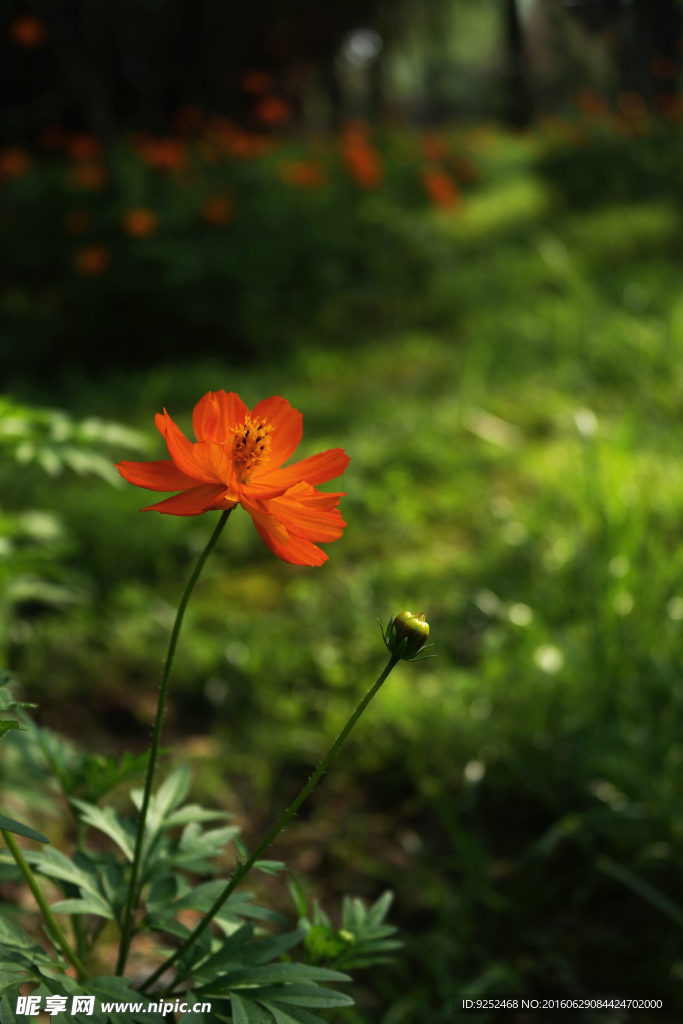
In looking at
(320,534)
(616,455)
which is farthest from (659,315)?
(320,534)

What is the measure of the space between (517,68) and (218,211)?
11.9 meters

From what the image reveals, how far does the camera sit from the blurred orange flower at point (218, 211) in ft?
13.3

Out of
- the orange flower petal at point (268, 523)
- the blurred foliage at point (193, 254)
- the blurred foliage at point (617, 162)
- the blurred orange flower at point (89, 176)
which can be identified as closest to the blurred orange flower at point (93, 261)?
the blurred foliage at point (193, 254)

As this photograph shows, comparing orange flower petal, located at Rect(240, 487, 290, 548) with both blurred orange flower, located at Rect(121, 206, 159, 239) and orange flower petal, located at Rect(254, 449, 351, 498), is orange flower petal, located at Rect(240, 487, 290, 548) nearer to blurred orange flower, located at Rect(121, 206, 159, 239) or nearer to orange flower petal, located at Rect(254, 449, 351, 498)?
orange flower petal, located at Rect(254, 449, 351, 498)

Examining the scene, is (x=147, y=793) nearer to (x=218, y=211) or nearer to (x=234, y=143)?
(x=218, y=211)

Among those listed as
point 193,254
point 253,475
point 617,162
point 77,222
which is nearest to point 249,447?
point 253,475

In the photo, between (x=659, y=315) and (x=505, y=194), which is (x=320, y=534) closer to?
(x=659, y=315)

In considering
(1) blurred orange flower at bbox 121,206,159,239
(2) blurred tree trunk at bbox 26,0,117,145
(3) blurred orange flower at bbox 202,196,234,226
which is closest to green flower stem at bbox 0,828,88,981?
(1) blurred orange flower at bbox 121,206,159,239

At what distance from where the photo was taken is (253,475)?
666 mm

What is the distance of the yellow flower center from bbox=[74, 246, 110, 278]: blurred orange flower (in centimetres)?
365

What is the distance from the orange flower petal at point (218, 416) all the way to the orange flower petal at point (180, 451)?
0.04 meters

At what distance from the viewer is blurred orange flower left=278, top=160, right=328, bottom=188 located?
4.28 m

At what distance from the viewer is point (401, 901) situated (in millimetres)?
1359

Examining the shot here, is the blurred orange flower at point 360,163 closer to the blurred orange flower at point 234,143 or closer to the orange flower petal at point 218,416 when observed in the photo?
the blurred orange flower at point 234,143
